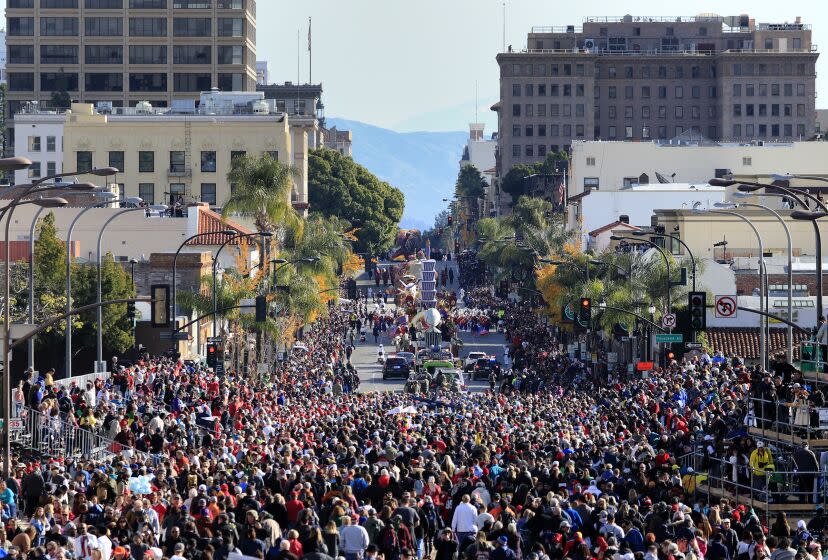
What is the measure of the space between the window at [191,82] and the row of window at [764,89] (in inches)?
2987

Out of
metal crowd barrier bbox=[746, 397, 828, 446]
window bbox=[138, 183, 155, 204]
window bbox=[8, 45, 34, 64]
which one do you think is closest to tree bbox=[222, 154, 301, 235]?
window bbox=[138, 183, 155, 204]

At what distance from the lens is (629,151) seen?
430ft

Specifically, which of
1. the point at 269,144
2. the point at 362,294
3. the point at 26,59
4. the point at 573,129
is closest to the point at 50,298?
the point at 269,144

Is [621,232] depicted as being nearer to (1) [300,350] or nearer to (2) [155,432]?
(1) [300,350]

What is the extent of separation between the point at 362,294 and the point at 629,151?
24.8 m

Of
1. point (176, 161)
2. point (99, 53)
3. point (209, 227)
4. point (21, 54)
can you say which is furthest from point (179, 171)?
point (21, 54)

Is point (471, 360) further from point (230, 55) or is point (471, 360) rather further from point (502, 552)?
point (230, 55)

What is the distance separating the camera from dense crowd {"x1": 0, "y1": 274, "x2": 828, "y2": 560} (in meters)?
22.2

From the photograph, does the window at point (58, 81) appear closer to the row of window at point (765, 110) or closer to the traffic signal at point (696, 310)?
the row of window at point (765, 110)

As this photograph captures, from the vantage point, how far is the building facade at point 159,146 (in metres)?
111

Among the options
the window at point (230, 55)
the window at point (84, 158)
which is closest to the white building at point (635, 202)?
the window at point (84, 158)

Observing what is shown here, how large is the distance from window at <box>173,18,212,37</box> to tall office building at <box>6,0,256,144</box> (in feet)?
0.28

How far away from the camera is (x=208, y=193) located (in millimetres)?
113875

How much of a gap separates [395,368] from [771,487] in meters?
45.0
